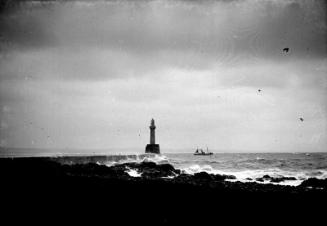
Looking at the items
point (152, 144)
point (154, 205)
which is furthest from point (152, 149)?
point (154, 205)

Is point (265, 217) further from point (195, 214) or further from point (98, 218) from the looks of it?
point (98, 218)

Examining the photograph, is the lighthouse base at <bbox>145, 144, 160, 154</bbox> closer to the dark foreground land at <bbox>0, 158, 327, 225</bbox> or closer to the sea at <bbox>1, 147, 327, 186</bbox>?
the sea at <bbox>1, 147, 327, 186</bbox>

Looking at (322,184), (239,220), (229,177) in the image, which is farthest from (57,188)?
(229,177)

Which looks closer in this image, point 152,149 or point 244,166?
point 244,166

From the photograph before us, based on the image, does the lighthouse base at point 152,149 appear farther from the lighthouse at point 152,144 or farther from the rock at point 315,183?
the rock at point 315,183

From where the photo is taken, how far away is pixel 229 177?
69.2ft

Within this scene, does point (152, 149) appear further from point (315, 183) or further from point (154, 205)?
point (154, 205)

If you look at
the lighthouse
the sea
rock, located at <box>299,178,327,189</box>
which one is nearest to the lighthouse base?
the lighthouse

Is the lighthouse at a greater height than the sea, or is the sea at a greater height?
the lighthouse

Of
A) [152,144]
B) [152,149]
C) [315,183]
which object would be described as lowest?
[315,183]

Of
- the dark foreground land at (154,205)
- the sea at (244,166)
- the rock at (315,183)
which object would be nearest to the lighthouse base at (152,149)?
the sea at (244,166)

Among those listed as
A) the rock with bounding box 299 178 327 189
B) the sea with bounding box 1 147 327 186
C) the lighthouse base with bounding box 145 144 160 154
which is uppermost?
Result: the lighthouse base with bounding box 145 144 160 154

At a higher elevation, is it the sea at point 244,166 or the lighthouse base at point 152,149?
the lighthouse base at point 152,149

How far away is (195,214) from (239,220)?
0.92 meters
